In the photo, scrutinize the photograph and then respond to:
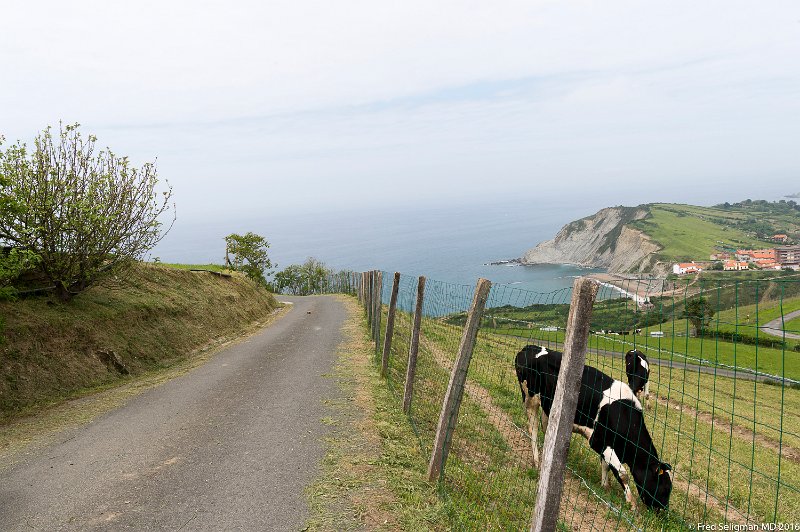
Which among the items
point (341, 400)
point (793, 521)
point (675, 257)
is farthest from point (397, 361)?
point (675, 257)

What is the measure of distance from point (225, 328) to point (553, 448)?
19566mm

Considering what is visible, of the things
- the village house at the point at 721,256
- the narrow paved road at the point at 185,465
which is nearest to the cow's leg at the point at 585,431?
the narrow paved road at the point at 185,465

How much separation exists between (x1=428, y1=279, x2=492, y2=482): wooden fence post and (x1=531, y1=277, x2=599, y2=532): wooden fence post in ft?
6.98

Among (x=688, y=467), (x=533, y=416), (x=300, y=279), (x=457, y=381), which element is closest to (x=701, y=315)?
(x=457, y=381)

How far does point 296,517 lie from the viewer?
5.82 metres

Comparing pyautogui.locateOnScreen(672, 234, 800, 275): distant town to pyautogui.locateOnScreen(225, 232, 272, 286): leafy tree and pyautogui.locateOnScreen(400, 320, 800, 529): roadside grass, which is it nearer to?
pyautogui.locateOnScreen(225, 232, 272, 286): leafy tree

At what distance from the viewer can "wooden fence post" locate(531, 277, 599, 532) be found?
3.79 meters

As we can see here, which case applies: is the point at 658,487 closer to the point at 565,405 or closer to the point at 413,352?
the point at 413,352

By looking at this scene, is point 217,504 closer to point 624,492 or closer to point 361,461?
point 361,461

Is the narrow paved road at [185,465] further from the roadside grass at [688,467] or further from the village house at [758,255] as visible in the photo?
the village house at [758,255]

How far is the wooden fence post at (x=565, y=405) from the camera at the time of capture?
12.5 ft

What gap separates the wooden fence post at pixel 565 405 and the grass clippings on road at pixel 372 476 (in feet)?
Answer: 6.68

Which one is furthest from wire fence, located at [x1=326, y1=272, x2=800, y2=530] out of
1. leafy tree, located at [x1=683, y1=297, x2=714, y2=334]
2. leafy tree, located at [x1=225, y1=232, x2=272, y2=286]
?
leafy tree, located at [x1=225, y1=232, x2=272, y2=286]

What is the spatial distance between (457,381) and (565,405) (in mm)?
2413
